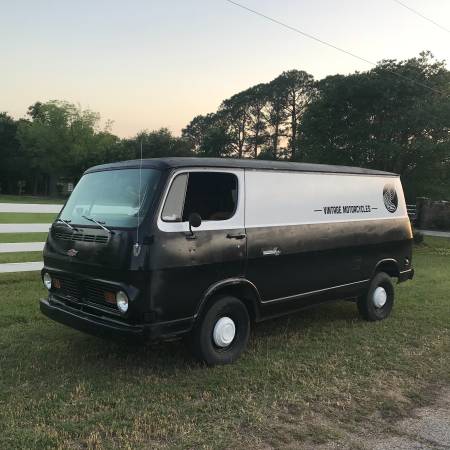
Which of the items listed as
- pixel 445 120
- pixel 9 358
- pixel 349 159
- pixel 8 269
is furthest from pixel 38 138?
pixel 9 358

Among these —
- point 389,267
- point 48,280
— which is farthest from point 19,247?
point 389,267

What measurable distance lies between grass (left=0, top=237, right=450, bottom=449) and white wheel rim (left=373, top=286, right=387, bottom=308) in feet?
1.13

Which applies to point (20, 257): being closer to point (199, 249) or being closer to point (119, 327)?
point (119, 327)

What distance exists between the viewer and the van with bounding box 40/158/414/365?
4.45 m

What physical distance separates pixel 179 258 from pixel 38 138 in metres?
65.6

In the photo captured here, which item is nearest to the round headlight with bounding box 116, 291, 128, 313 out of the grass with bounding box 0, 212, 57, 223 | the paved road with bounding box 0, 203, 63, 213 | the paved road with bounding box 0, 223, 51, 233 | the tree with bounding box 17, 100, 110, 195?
the paved road with bounding box 0, 223, 51, 233

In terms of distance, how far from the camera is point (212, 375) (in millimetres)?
4715

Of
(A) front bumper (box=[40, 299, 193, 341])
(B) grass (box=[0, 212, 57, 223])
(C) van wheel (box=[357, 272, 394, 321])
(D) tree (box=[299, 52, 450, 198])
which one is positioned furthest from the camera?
(D) tree (box=[299, 52, 450, 198])

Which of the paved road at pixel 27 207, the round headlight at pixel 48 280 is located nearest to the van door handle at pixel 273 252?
the round headlight at pixel 48 280

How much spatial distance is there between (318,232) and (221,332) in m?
1.85

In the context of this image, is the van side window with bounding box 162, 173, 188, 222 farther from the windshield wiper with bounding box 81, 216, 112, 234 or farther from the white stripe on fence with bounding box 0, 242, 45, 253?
the white stripe on fence with bounding box 0, 242, 45, 253

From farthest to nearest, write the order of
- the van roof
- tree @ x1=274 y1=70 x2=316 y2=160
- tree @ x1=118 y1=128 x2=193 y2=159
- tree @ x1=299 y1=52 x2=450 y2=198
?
tree @ x1=274 y1=70 x2=316 y2=160
tree @ x1=118 y1=128 x2=193 y2=159
tree @ x1=299 y1=52 x2=450 y2=198
the van roof

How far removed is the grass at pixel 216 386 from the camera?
12.0ft

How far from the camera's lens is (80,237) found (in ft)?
16.0
